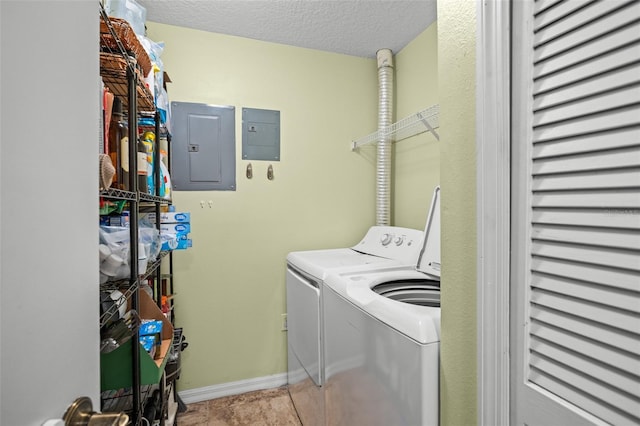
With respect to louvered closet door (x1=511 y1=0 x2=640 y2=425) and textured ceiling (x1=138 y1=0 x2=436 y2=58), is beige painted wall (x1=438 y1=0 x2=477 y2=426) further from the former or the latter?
textured ceiling (x1=138 y1=0 x2=436 y2=58)

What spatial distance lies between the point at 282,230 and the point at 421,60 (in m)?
1.59

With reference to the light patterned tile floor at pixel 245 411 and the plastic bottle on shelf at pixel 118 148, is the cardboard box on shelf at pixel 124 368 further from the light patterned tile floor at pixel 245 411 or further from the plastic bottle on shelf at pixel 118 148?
the light patterned tile floor at pixel 245 411

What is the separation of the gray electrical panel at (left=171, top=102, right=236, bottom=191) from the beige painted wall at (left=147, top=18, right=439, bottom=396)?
0.06 m

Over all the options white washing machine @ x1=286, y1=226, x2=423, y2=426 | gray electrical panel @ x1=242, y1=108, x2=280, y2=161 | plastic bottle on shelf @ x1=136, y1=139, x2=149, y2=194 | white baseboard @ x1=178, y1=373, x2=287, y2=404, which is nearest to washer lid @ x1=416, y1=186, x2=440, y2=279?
white washing machine @ x1=286, y1=226, x2=423, y2=426

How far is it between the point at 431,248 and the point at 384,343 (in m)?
0.75

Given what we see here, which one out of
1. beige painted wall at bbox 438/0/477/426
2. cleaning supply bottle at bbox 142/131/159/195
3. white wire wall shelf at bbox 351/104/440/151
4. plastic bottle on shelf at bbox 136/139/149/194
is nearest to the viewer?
beige painted wall at bbox 438/0/477/426

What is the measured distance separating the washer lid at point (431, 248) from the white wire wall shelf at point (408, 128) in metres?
0.50

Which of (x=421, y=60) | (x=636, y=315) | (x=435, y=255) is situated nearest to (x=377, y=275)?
(x=435, y=255)

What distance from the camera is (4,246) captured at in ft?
1.09

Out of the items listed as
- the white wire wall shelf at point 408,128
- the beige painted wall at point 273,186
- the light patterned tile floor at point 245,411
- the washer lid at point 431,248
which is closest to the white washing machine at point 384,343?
the washer lid at point 431,248

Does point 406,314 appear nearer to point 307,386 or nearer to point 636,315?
point 636,315

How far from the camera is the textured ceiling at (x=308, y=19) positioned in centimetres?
192

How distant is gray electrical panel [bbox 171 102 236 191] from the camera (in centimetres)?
216

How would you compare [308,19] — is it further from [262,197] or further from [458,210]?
[458,210]
